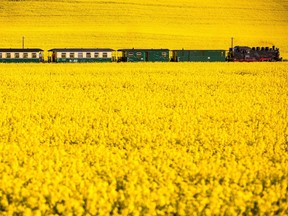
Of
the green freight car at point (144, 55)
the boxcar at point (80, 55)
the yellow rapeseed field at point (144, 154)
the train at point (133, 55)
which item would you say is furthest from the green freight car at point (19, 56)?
the yellow rapeseed field at point (144, 154)

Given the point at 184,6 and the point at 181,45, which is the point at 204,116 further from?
the point at 184,6

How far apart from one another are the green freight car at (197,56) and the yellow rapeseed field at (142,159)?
202 feet

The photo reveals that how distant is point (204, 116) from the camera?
1734 centimetres

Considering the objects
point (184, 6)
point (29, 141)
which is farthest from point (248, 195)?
point (184, 6)

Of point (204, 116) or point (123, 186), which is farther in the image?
point (204, 116)

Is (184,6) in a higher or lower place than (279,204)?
higher

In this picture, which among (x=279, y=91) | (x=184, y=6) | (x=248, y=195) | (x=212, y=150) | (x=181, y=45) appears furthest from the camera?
(x=184, y=6)

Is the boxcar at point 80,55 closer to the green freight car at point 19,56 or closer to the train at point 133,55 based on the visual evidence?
the train at point 133,55

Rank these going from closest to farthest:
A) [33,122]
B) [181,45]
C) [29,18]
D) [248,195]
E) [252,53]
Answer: [248,195] < [33,122] < [252,53] < [181,45] < [29,18]

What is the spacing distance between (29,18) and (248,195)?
106 metres

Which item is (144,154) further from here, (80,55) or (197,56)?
(197,56)

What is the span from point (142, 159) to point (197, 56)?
73045 millimetres

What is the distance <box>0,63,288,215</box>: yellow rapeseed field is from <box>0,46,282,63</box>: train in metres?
58.3

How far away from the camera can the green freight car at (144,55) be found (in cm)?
8075
